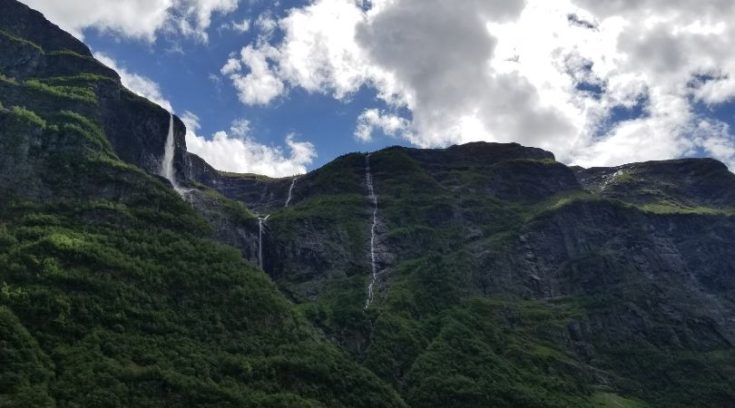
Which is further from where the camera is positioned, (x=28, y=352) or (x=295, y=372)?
(x=295, y=372)

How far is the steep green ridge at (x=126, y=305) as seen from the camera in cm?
11781

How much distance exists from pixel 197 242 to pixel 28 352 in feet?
221

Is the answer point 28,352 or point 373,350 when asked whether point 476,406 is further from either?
point 28,352

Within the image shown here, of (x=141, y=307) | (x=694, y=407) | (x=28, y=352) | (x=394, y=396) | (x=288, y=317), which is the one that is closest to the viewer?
(x=28, y=352)

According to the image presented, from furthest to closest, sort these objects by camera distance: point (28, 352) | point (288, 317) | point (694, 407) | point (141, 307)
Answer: point (694, 407) → point (288, 317) → point (141, 307) → point (28, 352)

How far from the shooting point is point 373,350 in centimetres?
17350

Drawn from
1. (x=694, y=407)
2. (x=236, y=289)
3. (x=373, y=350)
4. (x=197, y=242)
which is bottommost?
(x=694, y=407)

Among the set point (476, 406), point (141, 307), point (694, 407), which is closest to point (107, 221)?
point (141, 307)

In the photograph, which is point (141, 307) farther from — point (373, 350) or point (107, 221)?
point (373, 350)

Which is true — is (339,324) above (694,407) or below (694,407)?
above

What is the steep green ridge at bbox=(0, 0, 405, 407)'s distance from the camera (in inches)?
4638

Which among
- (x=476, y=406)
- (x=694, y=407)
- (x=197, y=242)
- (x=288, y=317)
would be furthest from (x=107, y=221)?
(x=694, y=407)

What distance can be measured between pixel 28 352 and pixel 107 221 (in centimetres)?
6048

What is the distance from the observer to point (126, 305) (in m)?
139
